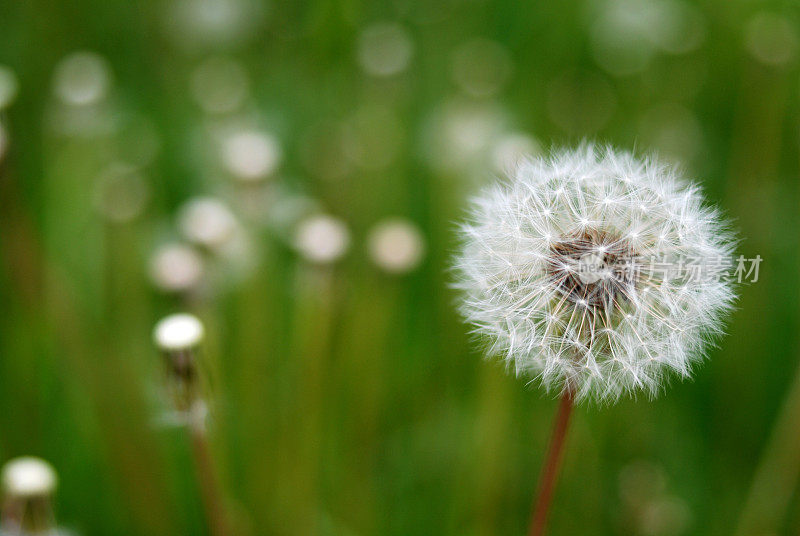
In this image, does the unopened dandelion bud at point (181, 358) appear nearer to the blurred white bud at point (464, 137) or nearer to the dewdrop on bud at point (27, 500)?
the dewdrop on bud at point (27, 500)

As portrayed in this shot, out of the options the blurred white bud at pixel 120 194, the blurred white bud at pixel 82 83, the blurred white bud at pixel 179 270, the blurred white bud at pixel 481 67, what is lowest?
the blurred white bud at pixel 179 270

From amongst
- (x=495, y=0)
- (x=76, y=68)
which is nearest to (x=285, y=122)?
(x=76, y=68)

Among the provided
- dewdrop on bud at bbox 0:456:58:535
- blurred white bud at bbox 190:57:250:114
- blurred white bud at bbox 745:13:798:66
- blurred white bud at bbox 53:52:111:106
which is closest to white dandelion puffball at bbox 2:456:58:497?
dewdrop on bud at bbox 0:456:58:535

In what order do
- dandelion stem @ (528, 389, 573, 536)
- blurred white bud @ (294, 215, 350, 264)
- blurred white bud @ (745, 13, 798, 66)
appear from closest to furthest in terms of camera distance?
dandelion stem @ (528, 389, 573, 536) → blurred white bud @ (294, 215, 350, 264) → blurred white bud @ (745, 13, 798, 66)

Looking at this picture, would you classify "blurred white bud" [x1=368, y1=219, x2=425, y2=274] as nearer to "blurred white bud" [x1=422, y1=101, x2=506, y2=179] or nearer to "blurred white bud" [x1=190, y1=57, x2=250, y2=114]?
"blurred white bud" [x1=422, y1=101, x2=506, y2=179]

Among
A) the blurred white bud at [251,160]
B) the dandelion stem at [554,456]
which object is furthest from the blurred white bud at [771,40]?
the dandelion stem at [554,456]

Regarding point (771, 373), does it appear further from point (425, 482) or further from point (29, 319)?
point (29, 319)
